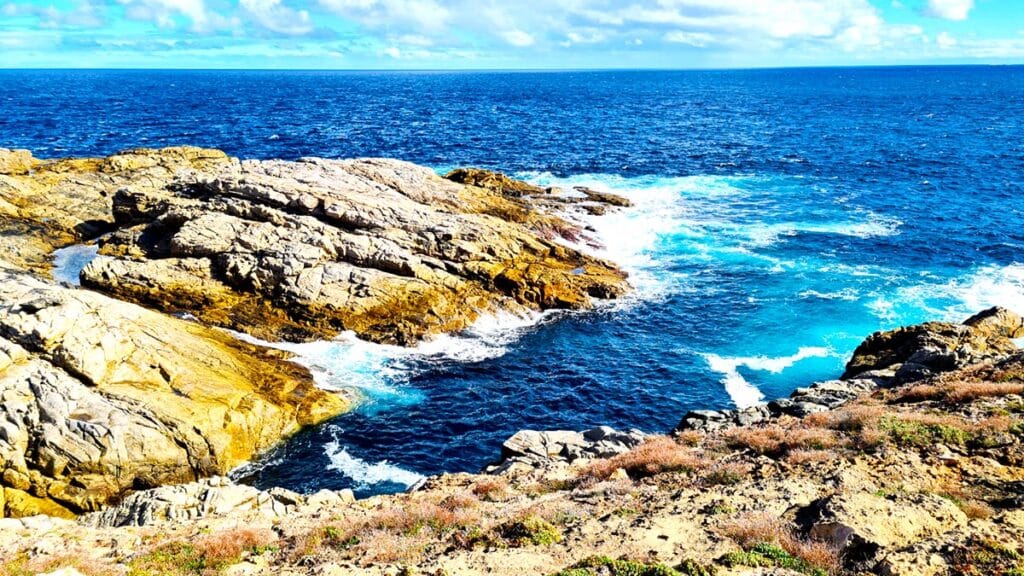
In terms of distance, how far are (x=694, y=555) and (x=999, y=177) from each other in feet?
308

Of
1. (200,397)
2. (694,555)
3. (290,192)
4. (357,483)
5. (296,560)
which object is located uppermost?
(290,192)

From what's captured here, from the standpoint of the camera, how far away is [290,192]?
157 ft

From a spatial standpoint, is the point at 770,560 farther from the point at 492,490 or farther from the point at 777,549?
the point at 492,490

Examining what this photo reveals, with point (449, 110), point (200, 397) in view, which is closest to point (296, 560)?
point (200, 397)

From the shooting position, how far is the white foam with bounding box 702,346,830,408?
118 ft

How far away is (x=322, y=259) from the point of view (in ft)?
142

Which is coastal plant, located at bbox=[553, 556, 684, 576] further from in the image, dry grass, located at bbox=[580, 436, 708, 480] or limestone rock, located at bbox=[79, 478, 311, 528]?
limestone rock, located at bbox=[79, 478, 311, 528]

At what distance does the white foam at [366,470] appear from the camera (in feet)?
92.2

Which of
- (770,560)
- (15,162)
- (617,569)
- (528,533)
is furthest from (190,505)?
(15,162)

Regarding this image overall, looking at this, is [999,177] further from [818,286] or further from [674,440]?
[674,440]

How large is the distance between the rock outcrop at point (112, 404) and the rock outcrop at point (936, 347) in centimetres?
2711

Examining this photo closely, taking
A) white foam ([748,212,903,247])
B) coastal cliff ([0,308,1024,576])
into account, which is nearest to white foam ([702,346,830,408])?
coastal cliff ([0,308,1024,576])

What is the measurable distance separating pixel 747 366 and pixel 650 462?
20.6m

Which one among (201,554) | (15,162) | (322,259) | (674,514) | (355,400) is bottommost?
(355,400)
